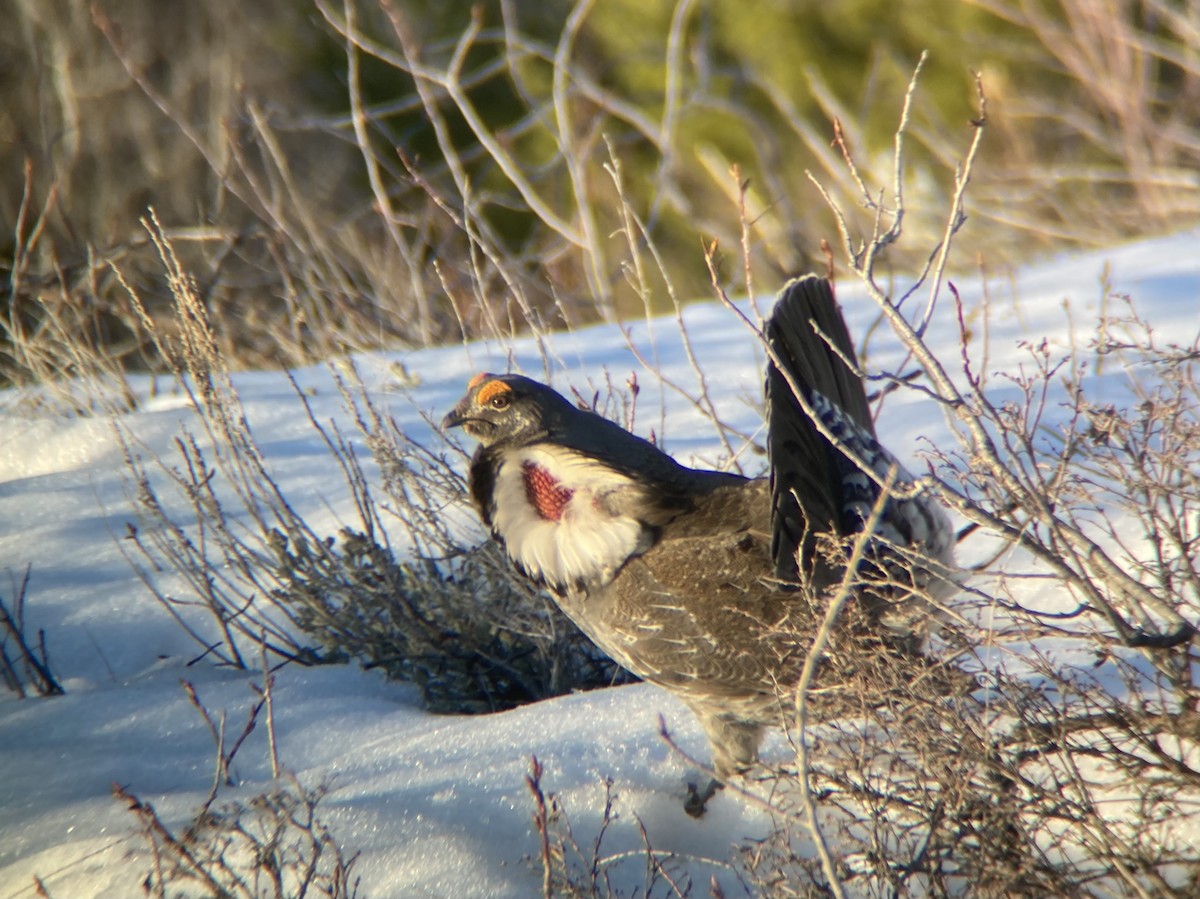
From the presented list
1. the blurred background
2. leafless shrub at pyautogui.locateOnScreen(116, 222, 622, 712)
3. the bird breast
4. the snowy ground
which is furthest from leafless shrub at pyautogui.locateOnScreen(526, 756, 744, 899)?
the blurred background

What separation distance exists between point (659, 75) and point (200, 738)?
11529 millimetres

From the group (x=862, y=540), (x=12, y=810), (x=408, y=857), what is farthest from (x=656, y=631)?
(x=12, y=810)

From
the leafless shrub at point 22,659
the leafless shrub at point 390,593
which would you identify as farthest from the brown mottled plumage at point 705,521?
the leafless shrub at point 22,659

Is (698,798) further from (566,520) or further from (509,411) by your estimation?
(509,411)

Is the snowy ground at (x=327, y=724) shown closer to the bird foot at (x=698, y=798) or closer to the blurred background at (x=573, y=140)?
the bird foot at (x=698, y=798)

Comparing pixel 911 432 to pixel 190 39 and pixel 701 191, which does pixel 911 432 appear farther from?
pixel 190 39

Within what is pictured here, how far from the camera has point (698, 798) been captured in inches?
96.6

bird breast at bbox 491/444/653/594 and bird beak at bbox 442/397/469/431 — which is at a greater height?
bird beak at bbox 442/397/469/431

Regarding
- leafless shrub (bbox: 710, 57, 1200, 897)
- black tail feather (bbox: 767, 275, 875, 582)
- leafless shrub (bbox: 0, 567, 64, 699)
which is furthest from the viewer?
leafless shrub (bbox: 0, 567, 64, 699)

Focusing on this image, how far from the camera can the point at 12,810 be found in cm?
262

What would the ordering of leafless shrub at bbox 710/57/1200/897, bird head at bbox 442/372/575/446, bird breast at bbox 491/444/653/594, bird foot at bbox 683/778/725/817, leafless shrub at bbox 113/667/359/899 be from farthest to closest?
bird head at bbox 442/372/575/446, bird breast at bbox 491/444/653/594, bird foot at bbox 683/778/725/817, leafless shrub at bbox 113/667/359/899, leafless shrub at bbox 710/57/1200/897

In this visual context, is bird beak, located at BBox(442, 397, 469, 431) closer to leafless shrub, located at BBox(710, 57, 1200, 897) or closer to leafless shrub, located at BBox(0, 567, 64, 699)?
leafless shrub, located at BBox(710, 57, 1200, 897)

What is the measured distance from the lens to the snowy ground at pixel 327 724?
231 cm

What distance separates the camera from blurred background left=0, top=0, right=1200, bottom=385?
23.2 ft
